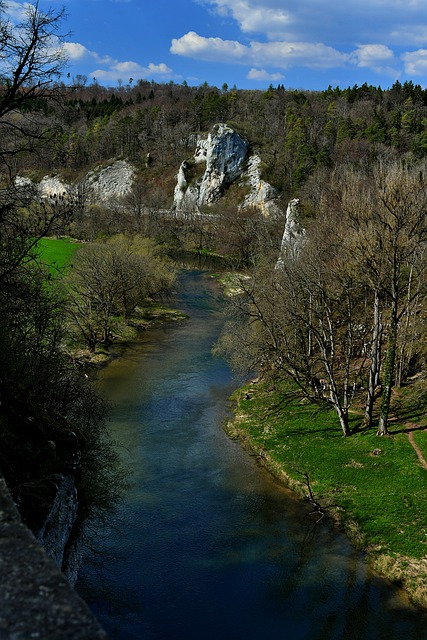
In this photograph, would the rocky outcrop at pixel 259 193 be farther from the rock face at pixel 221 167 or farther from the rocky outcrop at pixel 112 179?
the rocky outcrop at pixel 112 179

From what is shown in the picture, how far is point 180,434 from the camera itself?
2761 cm

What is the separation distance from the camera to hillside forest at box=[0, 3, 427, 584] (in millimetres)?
14180

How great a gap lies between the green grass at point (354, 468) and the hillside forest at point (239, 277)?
1.28 meters

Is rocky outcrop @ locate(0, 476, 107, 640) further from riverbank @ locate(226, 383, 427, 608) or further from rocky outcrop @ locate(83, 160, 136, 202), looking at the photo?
rocky outcrop @ locate(83, 160, 136, 202)

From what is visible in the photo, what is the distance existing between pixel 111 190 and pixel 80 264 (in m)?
99.6

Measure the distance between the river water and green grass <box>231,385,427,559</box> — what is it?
120cm

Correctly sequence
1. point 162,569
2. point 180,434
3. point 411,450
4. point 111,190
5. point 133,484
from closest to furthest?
point 162,569 → point 133,484 → point 411,450 → point 180,434 → point 111,190

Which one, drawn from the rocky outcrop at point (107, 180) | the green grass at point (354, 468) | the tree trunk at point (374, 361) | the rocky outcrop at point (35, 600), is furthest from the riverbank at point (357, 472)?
the rocky outcrop at point (107, 180)

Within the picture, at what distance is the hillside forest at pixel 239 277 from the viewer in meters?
14.2

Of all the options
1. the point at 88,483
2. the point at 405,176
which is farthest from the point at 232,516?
the point at 405,176

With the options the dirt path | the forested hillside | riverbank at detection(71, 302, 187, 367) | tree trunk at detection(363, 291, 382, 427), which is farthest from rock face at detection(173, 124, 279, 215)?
the dirt path

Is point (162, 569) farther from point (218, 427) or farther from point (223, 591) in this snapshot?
point (218, 427)

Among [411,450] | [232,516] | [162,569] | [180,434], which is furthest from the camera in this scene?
Answer: [180,434]

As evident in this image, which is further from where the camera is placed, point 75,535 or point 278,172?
point 278,172
